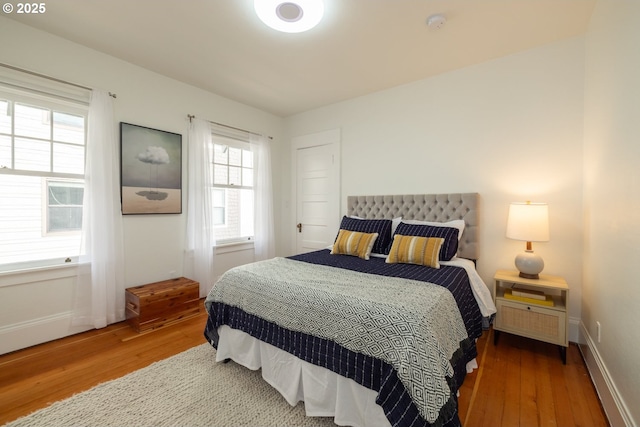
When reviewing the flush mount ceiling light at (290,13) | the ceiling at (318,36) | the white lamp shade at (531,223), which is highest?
the ceiling at (318,36)

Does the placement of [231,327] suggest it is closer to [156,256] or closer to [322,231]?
[156,256]

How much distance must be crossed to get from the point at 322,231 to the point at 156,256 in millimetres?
2205

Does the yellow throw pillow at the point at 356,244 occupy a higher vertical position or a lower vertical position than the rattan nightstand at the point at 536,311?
higher

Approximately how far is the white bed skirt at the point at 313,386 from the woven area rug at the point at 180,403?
0.08m

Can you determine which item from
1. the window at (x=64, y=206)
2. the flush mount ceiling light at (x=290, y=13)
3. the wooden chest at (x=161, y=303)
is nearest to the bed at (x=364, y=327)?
the wooden chest at (x=161, y=303)

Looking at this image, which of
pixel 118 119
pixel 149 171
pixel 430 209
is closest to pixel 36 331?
pixel 149 171

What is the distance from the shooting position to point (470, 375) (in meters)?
1.99

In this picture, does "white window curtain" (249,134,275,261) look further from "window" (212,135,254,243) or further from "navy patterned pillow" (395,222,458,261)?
"navy patterned pillow" (395,222,458,261)

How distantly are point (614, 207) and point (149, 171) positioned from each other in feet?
13.0

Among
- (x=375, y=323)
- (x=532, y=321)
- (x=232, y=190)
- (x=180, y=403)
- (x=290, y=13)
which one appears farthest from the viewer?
(x=232, y=190)

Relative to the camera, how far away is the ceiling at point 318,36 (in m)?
2.04

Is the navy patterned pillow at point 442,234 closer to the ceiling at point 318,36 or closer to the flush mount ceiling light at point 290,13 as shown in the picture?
the ceiling at point 318,36

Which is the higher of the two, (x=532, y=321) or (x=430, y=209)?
(x=430, y=209)

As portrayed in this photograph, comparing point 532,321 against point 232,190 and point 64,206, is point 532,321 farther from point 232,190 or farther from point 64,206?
point 64,206
